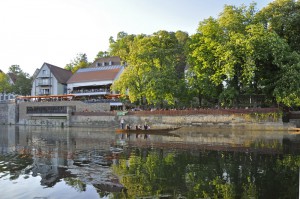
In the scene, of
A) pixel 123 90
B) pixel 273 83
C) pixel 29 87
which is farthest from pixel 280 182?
pixel 29 87

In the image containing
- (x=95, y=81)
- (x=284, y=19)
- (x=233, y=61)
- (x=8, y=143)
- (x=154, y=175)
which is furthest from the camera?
(x=95, y=81)

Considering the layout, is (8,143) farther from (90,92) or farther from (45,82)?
(45,82)

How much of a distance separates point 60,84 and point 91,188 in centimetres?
6615

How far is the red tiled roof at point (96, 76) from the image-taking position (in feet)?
220

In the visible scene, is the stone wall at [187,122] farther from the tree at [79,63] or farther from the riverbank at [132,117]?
the tree at [79,63]

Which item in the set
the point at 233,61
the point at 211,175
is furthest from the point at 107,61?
the point at 211,175

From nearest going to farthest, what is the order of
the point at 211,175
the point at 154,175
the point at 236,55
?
the point at 211,175 → the point at 154,175 → the point at 236,55

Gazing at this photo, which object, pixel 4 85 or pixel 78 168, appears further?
pixel 4 85

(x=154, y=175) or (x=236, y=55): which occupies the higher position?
(x=236, y=55)

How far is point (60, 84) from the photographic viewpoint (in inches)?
2945

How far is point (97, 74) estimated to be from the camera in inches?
2736

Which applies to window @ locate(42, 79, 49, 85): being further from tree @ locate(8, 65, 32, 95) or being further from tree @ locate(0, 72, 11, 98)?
tree @ locate(0, 72, 11, 98)

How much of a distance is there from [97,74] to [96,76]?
87cm

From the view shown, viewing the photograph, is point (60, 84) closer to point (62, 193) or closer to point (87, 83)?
point (87, 83)
